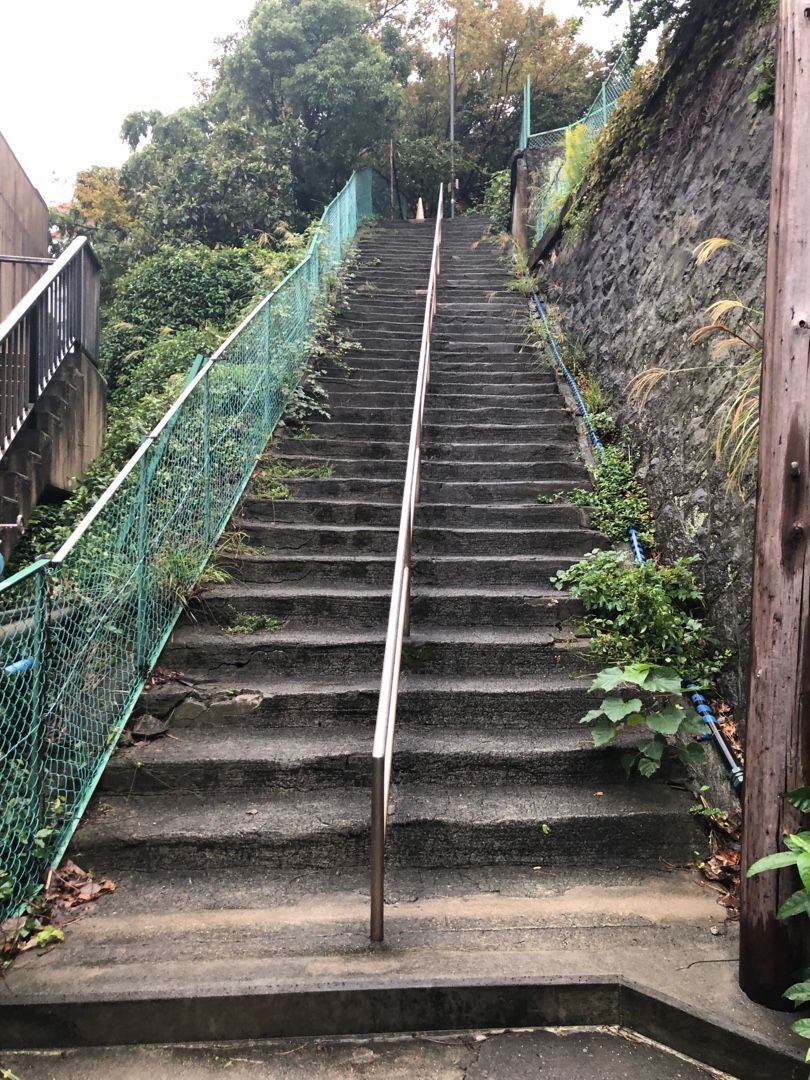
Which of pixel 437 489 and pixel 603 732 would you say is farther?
pixel 437 489

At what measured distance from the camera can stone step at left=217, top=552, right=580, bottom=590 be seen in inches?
169

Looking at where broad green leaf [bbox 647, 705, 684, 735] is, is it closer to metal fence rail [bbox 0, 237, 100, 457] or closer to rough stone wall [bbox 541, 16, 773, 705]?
rough stone wall [bbox 541, 16, 773, 705]

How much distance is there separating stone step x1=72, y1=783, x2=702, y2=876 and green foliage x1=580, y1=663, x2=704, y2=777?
172 millimetres

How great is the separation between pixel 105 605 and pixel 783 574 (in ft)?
9.12

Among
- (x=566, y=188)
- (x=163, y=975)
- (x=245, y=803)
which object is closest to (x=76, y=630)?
(x=245, y=803)

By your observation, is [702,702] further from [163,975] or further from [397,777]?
[163,975]

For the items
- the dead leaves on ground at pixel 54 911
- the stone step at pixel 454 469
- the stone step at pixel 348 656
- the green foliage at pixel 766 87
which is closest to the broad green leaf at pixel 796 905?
the stone step at pixel 348 656

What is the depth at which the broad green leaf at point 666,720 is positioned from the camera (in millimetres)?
2926

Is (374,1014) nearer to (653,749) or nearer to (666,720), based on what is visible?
(653,749)

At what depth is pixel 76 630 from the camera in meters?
2.92

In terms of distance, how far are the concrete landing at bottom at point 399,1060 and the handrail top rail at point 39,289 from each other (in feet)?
13.6

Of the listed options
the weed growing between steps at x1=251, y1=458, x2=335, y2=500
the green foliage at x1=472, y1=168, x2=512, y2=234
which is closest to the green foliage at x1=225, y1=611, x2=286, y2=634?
the weed growing between steps at x1=251, y1=458, x2=335, y2=500

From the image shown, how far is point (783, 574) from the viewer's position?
221 centimetres

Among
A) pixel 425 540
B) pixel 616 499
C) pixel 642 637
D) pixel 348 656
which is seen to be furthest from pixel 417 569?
pixel 616 499
